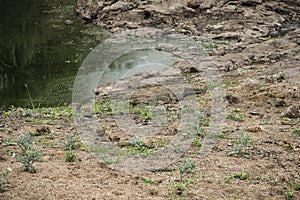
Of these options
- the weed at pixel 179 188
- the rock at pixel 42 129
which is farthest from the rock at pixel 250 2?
the weed at pixel 179 188

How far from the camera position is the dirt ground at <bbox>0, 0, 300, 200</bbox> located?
4148mm

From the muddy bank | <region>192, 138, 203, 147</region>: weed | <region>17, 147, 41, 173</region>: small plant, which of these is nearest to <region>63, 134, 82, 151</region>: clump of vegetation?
<region>17, 147, 41, 173</region>: small plant

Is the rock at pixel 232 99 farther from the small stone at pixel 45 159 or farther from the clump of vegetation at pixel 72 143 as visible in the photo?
the small stone at pixel 45 159

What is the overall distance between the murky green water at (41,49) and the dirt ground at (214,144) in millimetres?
1834

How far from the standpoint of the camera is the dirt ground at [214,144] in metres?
4.15

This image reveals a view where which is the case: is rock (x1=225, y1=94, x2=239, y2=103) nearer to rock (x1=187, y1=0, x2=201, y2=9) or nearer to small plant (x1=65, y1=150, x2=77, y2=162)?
small plant (x1=65, y1=150, x2=77, y2=162)

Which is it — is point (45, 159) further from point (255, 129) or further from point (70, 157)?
point (255, 129)

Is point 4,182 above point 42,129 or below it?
above

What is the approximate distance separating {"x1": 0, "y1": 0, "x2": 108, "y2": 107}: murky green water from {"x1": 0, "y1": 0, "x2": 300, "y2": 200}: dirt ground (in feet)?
6.02

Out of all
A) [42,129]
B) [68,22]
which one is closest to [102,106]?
[42,129]

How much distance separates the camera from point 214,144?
557 centimetres

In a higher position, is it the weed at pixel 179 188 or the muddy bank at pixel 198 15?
the weed at pixel 179 188

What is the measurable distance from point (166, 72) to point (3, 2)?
1232 centimetres

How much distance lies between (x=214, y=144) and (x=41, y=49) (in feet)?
31.3
